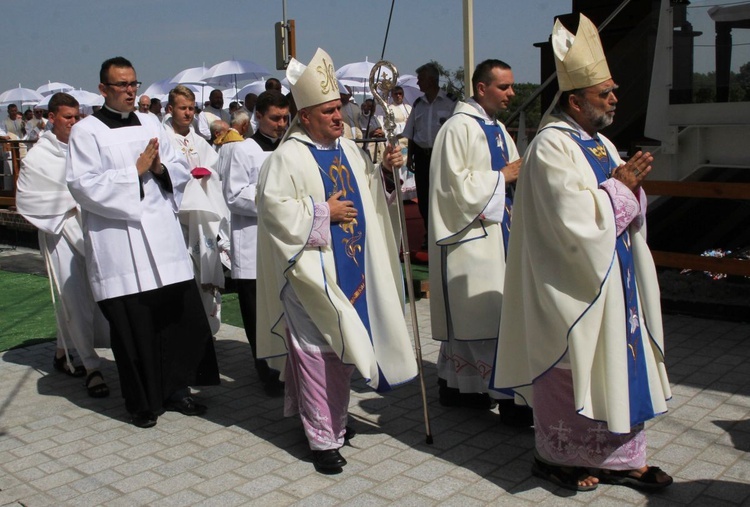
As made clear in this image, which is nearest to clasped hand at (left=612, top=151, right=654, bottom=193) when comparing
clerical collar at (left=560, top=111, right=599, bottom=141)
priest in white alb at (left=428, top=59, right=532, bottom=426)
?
clerical collar at (left=560, top=111, right=599, bottom=141)

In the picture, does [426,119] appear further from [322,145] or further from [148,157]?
[322,145]

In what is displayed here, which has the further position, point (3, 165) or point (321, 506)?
point (3, 165)

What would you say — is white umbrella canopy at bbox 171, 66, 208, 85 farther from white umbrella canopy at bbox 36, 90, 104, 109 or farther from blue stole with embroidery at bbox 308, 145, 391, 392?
blue stole with embroidery at bbox 308, 145, 391, 392

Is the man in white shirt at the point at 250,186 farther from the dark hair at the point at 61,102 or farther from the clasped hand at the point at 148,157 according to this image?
the dark hair at the point at 61,102

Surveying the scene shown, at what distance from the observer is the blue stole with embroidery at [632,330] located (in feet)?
13.2

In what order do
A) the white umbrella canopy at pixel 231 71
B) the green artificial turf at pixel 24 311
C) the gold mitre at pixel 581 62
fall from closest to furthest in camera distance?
1. the gold mitre at pixel 581 62
2. the green artificial turf at pixel 24 311
3. the white umbrella canopy at pixel 231 71

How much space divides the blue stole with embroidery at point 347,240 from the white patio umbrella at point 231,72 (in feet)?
44.3

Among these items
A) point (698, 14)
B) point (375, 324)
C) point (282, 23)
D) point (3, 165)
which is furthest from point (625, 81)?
point (3, 165)

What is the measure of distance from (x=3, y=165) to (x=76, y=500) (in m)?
13.6

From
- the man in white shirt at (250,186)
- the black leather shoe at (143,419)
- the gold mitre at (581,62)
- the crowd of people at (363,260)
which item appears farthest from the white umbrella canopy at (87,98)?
the gold mitre at (581,62)

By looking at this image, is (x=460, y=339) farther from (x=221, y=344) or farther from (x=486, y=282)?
(x=221, y=344)

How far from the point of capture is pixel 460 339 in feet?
17.2

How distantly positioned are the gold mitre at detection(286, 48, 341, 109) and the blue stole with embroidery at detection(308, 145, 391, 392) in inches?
10.5

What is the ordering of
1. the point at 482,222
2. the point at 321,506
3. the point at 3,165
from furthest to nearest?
the point at 3,165 → the point at 482,222 → the point at 321,506
